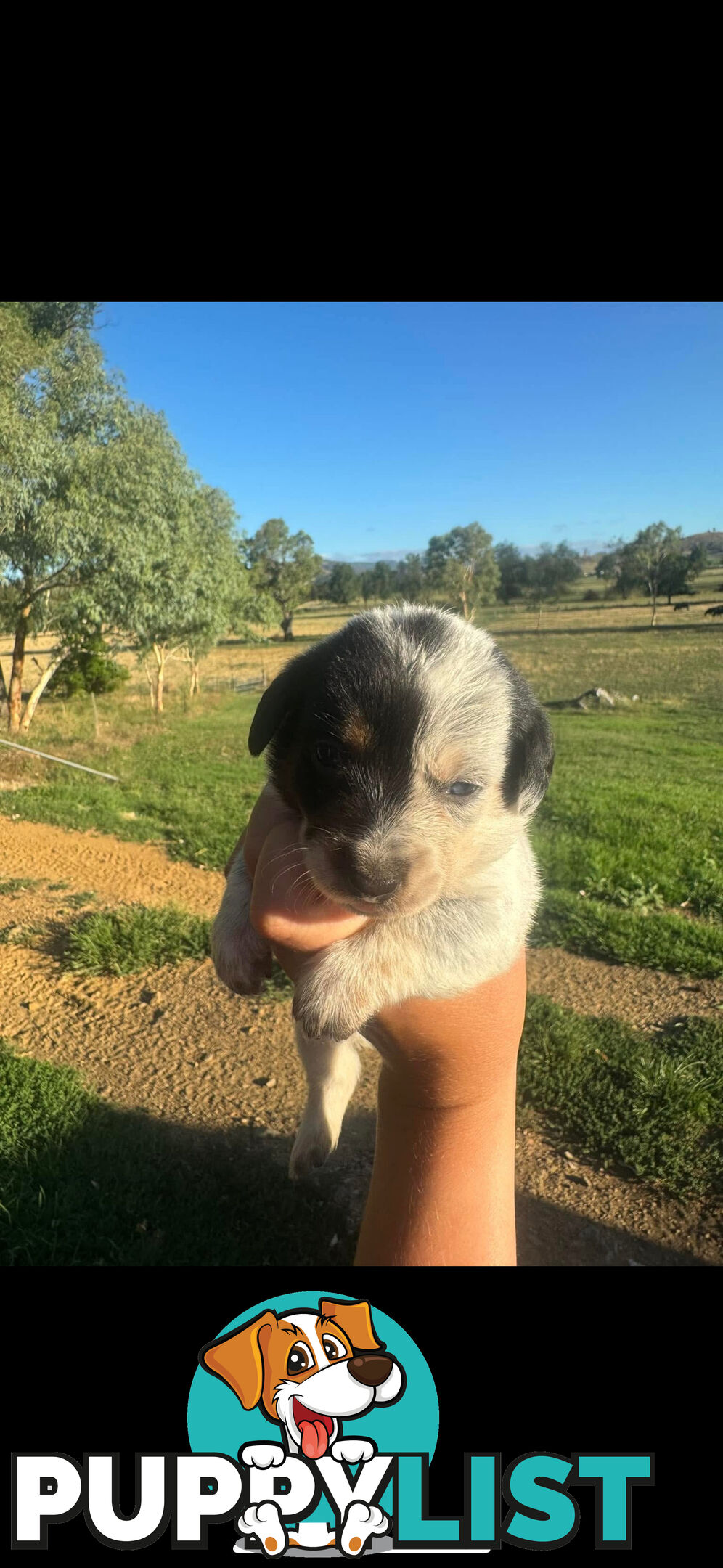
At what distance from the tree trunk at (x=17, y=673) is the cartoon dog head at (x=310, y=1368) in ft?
5.77

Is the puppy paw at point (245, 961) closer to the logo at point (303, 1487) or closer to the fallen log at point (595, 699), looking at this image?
the logo at point (303, 1487)

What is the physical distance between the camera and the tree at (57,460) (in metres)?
1.57

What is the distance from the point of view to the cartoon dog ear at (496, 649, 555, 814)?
2.84 ft

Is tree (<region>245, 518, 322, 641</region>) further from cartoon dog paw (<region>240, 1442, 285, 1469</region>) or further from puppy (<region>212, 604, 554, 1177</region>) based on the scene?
cartoon dog paw (<region>240, 1442, 285, 1469</region>)

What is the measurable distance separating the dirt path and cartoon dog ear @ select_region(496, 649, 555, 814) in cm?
96

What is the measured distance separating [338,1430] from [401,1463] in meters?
0.11

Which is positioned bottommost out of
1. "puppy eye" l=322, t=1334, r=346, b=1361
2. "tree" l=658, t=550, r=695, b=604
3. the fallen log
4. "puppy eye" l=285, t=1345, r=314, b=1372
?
"puppy eye" l=322, t=1334, r=346, b=1361

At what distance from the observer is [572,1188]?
1355mm

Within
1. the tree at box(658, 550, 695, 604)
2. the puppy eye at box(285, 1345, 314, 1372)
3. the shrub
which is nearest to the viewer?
the puppy eye at box(285, 1345, 314, 1372)

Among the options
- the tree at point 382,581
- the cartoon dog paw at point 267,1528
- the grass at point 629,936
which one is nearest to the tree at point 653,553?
the tree at point 382,581

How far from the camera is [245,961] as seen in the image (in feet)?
3.52

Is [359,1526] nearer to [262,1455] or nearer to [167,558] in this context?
[262,1455]

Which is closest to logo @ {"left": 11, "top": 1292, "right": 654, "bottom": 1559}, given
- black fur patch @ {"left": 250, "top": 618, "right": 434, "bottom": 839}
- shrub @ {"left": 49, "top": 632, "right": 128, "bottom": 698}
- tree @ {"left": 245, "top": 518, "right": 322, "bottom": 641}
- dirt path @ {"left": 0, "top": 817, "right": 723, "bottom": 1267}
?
dirt path @ {"left": 0, "top": 817, "right": 723, "bottom": 1267}
